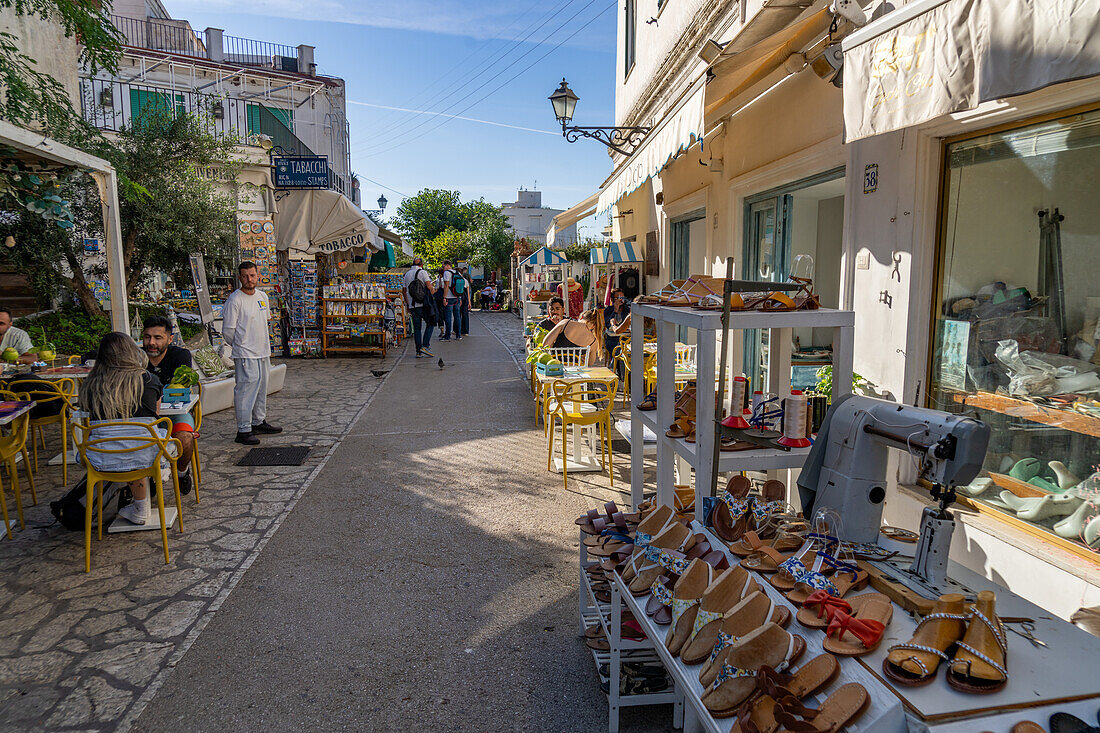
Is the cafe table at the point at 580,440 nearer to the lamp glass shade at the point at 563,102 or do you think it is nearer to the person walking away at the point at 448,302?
the lamp glass shade at the point at 563,102

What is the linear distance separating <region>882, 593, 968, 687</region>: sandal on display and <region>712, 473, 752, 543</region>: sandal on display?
2.82 feet

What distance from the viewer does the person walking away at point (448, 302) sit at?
1614cm

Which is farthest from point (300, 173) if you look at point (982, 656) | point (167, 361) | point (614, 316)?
point (982, 656)

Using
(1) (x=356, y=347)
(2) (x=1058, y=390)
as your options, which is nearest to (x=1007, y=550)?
(2) (x=1058, y=390)

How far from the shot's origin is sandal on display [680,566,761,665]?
1.94m

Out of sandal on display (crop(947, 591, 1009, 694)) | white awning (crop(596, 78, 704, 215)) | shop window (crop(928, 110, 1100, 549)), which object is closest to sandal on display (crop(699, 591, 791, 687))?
sandal on display (crop(947, 591, 1009, 694))

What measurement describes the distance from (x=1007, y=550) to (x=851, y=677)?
217 centimetres

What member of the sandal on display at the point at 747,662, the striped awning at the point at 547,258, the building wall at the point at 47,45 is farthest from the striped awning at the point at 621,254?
the sandal on display at the point at 747,662

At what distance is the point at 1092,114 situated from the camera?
284 centimetres

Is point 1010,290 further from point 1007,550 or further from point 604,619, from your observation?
point 604,619

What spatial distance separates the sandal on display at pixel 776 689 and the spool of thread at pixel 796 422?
1335mm

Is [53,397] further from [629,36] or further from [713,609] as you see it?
[629,36]

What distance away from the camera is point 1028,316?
3318 millimetres

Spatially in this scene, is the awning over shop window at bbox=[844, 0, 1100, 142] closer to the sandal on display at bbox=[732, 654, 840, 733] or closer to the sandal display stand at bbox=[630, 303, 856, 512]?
the sandal display stand at bbox=[630, 303, 856, 512]
